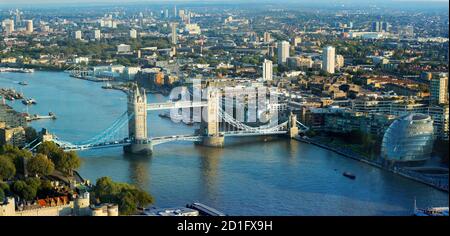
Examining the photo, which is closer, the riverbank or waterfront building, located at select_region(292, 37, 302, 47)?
the riverbank

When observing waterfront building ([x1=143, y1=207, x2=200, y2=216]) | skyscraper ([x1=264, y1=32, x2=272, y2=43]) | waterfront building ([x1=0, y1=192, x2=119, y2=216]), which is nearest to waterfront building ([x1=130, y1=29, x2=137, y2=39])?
skyscraper ([x1=264, y1=32, x2=272, y2=43])

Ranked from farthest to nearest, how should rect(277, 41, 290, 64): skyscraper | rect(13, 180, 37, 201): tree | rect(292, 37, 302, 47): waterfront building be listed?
rect(292, 37, 302, 47): waterfront building
rect(277, 41, 290, 64): skyscraper
rect(13, 180, 37, 201): tree

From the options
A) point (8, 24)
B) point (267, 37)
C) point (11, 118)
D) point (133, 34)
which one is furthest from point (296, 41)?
point (11, 118)

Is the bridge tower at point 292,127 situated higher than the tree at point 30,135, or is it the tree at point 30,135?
the tree at point 30,135

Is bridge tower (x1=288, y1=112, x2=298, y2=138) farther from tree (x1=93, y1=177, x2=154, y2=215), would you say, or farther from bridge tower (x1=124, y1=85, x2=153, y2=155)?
tree (x1=93, y1=177, x2=154, y2=215)

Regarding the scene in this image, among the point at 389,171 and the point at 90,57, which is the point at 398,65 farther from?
the point at 389,171

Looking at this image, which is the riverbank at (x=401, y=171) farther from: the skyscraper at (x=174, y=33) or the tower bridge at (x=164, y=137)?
the skyscraper at (x=174, y=33)

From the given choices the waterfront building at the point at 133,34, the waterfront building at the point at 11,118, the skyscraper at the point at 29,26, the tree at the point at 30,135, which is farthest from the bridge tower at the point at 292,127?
the waterfront building at the point at 133,34

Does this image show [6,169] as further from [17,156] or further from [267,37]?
[267,37]
